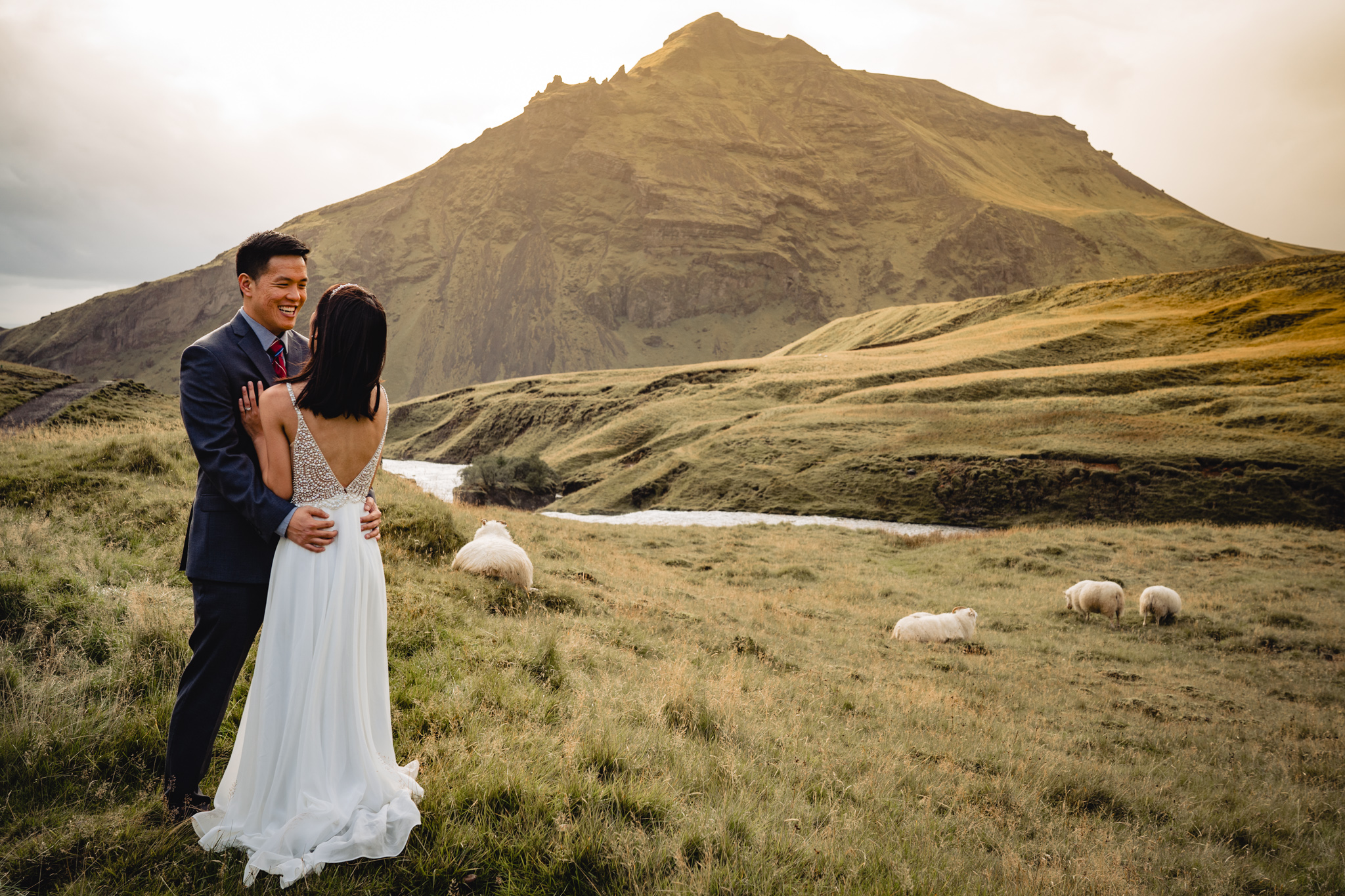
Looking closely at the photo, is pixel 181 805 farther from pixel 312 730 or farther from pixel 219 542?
pixel 219 542

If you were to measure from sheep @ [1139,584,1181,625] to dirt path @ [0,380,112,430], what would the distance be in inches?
1418

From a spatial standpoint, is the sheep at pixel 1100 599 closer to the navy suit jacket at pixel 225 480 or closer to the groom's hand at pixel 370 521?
the groom's hand at pixel 370 521

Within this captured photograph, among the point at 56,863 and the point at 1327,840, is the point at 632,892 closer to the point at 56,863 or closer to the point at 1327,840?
the point at 56,863

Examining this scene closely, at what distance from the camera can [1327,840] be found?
599 cm

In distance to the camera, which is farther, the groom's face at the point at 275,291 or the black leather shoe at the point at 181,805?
the groom's face at the point at 275,291

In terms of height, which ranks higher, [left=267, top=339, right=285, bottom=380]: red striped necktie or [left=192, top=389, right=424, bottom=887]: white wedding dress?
[left=267, top=339, right=285, bottom=380]: red striped necktie

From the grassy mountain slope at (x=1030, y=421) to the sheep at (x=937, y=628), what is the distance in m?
24.5

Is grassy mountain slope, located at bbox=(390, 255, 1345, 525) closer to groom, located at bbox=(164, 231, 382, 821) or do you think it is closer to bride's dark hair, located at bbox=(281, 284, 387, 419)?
bride's dark hair, located at bbox=(281, 284, 387, 419)

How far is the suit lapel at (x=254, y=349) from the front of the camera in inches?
149

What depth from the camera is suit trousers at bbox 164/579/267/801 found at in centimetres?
354

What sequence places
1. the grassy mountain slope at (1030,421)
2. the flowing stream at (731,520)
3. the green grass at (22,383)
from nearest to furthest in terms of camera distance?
the green grass at (22,383), the flowing stream at (731,520), the grassy mountain slope at (1030,421)

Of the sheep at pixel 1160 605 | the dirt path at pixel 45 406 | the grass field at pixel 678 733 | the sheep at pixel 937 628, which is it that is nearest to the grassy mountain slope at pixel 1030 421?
the sheep at pixel 1160 605

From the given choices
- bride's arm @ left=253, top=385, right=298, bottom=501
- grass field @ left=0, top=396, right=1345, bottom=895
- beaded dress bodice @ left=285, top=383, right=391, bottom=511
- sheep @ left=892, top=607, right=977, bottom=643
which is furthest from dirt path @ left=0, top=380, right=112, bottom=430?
sheep @ left=892, top=607, right=977, bottom=643

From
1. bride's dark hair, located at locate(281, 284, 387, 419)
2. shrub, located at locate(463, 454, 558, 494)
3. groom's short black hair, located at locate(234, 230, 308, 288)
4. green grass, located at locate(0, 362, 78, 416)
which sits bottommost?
shrub, located at locate(463, 454, 558, 494)
